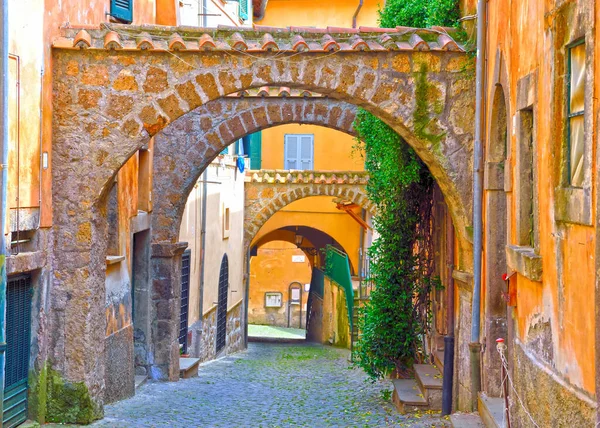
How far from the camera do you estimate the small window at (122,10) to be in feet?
35.7

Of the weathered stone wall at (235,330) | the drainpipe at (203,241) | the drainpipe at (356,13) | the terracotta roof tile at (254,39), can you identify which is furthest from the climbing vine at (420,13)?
the drainpipe at (356,13)

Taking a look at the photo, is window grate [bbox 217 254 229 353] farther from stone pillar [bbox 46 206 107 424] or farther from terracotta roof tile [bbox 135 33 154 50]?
terracotta roof tile [bbox 135 33 154 50]

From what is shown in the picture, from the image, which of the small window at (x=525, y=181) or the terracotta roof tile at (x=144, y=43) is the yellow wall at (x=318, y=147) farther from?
the small window at (x=525, y=181)

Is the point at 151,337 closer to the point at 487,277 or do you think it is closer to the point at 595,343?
the point at 487,277

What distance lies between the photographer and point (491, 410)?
7.76 metres

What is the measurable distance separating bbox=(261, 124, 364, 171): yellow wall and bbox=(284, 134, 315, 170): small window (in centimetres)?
12

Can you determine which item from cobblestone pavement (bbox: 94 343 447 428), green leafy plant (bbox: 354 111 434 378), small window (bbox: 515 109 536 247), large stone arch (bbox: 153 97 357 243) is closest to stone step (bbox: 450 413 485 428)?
cobblestone pavement (bbox: 94 343 447 428)

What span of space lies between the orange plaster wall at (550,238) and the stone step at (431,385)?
3322 millimetres

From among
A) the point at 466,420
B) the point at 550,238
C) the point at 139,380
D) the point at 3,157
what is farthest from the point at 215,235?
the point at 550,238

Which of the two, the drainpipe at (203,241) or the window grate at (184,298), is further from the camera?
the drainpipe at (203,241)

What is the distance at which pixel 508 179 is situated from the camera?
757 centimetres

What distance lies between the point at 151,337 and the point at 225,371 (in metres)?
3.28

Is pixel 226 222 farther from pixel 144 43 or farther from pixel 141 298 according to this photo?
pixel 144 43

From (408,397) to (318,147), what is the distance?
1819 cm
